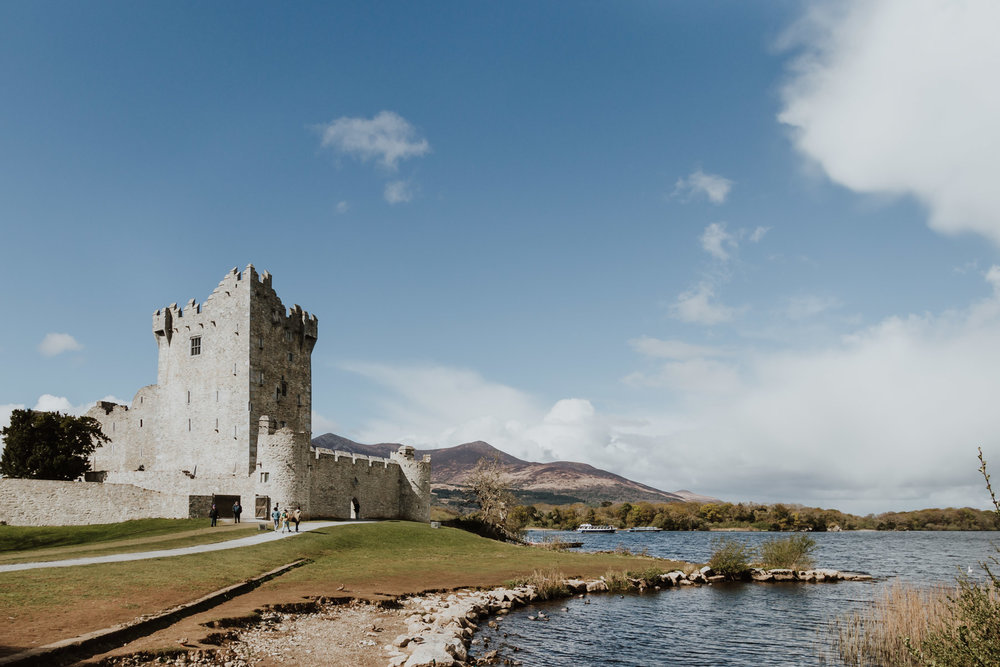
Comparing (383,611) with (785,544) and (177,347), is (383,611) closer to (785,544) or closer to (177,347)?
(785,544)

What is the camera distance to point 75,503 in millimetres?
45125

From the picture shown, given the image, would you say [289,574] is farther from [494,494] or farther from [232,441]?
[494,494]

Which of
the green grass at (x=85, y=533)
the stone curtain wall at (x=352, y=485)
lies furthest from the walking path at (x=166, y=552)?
the stone curtain wall at (x=352, y=485)

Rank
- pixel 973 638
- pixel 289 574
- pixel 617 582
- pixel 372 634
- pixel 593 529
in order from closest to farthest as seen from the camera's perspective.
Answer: pixel 973 638, pixel 372 634, pixel 289 574, pixel 617 582, pixel 593 529

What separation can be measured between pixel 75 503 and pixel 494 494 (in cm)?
3394

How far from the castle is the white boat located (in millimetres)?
85574

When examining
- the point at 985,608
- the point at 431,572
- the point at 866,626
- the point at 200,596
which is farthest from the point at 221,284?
the point at 985,608

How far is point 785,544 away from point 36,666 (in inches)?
1546

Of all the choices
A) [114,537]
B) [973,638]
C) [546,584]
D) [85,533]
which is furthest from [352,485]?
[973,638]

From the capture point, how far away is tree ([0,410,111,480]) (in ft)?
170

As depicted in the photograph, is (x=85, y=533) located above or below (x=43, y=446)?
below

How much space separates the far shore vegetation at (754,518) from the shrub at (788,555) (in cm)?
9842

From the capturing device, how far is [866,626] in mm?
20703

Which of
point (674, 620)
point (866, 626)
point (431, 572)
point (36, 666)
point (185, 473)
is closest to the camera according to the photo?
point (36, 666)
